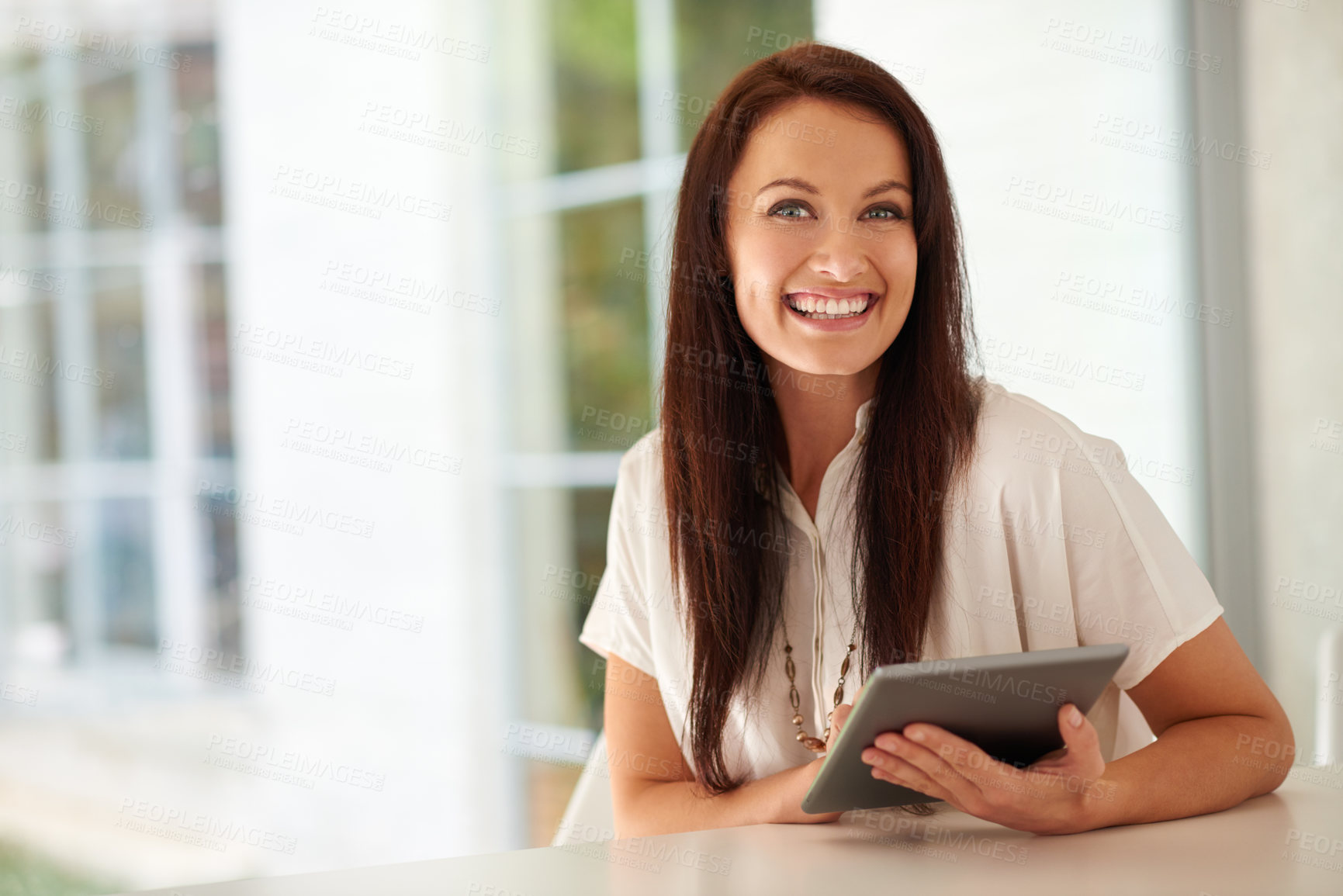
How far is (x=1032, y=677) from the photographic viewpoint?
0.88 metres

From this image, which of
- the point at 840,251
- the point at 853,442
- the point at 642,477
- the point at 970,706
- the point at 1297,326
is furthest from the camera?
the point at 1297,326

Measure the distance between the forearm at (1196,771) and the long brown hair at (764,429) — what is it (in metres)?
0.32

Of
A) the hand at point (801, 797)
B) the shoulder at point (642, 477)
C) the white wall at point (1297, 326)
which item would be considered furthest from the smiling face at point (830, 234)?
the white wall at point (1297, 326)

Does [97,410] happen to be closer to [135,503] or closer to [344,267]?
[135,503]

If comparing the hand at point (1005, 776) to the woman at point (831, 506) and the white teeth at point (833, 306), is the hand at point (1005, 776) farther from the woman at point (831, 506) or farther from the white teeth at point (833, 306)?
the white teeth at point (833, 306)

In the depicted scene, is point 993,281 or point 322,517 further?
point 322,517

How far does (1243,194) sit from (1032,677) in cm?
164

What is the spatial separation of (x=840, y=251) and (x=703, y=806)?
2.37 feet

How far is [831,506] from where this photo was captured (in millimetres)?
1468

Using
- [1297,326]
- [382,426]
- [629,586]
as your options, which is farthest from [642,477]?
[382,426]

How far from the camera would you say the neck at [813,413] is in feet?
5.03

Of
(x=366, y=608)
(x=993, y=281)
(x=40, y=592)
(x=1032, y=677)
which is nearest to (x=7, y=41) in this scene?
(x=40, y=592)

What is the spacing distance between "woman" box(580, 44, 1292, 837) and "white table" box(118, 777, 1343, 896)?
0.53 ft

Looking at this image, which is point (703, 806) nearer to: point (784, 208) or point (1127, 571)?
point (1127, 571)
